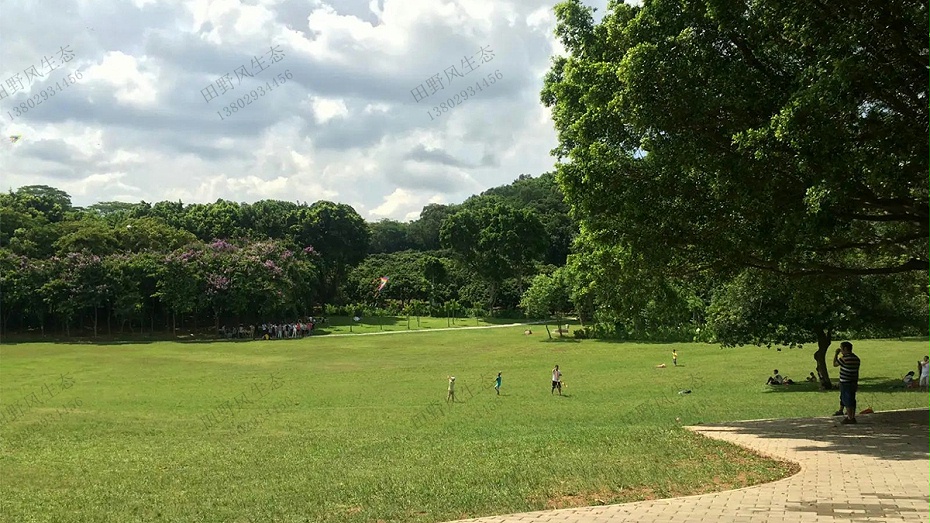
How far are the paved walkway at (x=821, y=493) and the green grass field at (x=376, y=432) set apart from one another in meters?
0.53

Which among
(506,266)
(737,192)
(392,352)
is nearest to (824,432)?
(737,192)

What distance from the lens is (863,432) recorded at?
1369 centimetres

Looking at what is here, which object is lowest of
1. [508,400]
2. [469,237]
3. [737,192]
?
[508,400]

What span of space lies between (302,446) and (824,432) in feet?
37.3

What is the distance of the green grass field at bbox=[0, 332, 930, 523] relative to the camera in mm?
10016

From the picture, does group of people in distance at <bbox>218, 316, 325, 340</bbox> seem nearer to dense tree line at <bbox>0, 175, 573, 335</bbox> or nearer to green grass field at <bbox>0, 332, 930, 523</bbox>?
dense tree line at <bbox>0, 175, 573, 335</bbox>

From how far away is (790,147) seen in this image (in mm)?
11258

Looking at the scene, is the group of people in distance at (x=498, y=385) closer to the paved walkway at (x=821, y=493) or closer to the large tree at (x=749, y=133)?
the large tree at (x=749, y=133)

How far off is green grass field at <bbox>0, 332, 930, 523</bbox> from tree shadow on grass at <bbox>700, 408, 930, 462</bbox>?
68.2 inches

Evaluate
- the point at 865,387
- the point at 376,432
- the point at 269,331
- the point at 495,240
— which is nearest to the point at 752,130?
the point at 376,432

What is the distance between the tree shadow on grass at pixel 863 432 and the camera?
11.6 m

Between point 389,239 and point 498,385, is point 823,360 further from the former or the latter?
point 389,239

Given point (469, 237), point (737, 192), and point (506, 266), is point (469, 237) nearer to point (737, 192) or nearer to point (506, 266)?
point (506, 266)

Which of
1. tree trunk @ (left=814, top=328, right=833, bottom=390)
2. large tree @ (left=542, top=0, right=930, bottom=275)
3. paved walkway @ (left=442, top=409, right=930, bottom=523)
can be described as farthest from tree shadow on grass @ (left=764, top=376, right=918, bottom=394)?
paved walkway @ (left=442, top=409, right=930, bottom=523)
